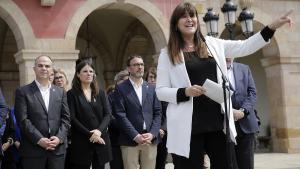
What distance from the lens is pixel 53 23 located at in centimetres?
1003

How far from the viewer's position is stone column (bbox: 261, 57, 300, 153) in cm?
1222

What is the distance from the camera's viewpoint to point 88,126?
5.30 meters

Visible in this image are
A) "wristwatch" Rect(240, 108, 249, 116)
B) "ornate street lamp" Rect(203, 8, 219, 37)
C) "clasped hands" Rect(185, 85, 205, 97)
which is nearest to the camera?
"clasped hands" Rect(185, 85, 205, 97)

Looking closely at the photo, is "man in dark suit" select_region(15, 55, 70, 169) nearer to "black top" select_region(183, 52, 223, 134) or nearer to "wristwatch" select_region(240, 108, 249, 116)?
"wristwatch" select_region(240, 108, 249, 116)

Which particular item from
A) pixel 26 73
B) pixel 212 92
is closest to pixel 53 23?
pixel 26 73

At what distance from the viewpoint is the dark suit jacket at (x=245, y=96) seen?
4.95 meters

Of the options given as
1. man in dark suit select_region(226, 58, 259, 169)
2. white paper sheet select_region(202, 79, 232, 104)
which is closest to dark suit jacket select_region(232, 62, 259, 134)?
man in dark suit select_region(226, 58, 259, 169)

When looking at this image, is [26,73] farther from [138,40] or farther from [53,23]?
[138,40]

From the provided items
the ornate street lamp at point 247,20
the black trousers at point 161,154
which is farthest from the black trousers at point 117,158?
the ornate street lamp at point 247,20

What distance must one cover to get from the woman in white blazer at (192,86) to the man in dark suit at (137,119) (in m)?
2.41

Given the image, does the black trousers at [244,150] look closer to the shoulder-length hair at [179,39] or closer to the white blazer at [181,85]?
the white blazer at [181,85]

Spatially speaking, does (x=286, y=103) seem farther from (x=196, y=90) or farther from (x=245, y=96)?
(x=196, y=90)

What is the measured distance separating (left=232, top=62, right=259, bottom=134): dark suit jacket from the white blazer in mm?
1810

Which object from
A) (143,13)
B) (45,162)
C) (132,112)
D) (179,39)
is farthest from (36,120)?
(143,13)
